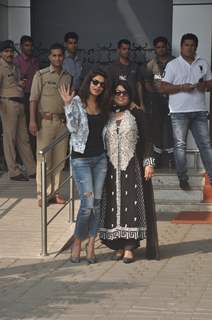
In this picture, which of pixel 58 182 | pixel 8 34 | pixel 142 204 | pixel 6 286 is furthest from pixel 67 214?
pixel 8 34

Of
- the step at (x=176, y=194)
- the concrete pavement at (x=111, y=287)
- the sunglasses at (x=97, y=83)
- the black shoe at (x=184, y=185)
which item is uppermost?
the sunglasses at (x=97, y=83)

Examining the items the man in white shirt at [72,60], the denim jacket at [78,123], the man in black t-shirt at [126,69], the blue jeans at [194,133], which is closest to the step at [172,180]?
the blue jeans at [194,133]

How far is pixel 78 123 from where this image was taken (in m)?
7.20

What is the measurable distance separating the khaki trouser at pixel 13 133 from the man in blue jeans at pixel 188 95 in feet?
7.77

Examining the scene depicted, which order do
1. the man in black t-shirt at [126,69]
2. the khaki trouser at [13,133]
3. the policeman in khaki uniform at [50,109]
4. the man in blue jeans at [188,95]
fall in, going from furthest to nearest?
the khaki trouser at [13,133]
the man in black t-shirt at [126,69]
the man in blue jeans at [188,95]
the policeman in khaki uniform at [50,109]

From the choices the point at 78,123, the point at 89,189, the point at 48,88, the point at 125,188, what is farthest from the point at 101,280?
the point at 48,88

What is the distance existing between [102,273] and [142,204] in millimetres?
809

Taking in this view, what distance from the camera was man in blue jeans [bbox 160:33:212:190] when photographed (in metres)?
9.55

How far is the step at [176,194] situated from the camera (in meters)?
9.96

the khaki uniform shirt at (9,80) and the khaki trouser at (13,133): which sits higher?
the khaki uniform shirt at (9,80)

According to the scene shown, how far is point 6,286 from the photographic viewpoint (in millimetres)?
6746

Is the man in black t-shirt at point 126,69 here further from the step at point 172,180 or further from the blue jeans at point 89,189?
the blue jeans at point 89,189

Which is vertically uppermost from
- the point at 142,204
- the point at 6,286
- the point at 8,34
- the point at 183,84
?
the point at 8,34

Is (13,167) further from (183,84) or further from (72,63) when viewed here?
(183,84)
